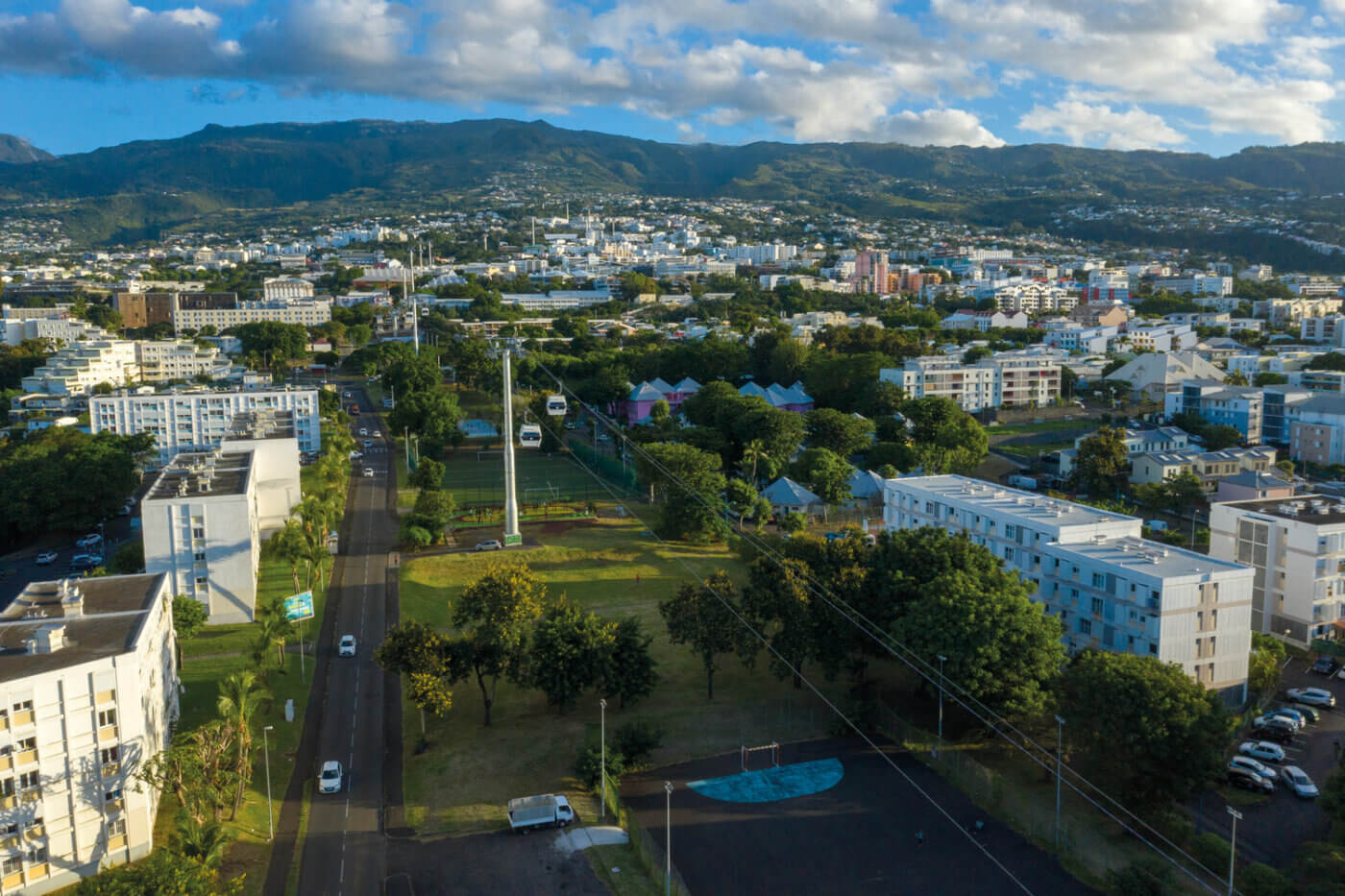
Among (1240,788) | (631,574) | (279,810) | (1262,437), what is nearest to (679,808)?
(279,810)

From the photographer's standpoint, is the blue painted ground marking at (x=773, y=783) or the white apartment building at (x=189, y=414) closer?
the blue painted ground marking at (x=773, y=783)

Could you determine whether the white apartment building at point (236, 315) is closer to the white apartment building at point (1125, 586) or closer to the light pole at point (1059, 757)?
the white apartment building at point (1125, 586)

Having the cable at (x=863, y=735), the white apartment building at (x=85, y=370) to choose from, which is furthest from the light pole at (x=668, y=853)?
the white apartment building at (x=85, y=370)

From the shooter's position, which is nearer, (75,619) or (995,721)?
(75,619)

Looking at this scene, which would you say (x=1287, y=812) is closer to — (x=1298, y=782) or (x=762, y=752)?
(x=1298, y=782)

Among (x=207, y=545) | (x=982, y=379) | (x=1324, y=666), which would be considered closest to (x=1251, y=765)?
(x=1324, y=666)

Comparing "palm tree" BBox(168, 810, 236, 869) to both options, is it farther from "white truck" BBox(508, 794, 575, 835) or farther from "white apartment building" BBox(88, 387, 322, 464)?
"white apartment building" BBox(88, 387, 322, 464)

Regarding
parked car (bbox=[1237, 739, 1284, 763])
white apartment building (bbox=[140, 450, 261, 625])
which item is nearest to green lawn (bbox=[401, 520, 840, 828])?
white apartment building (bbox=[140, 450, 261, 625])
